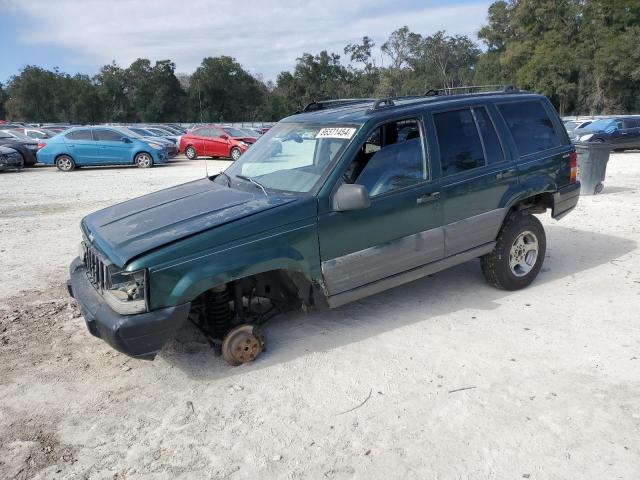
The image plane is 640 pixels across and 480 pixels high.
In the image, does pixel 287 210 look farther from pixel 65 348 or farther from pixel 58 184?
pixel 58 184

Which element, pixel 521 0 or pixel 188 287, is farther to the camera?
pixel 521 0

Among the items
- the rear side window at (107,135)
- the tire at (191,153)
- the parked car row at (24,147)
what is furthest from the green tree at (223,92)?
the rear side window at (107,135)

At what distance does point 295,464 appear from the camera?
9.63 ft

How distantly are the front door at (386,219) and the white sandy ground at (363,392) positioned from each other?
0.59m

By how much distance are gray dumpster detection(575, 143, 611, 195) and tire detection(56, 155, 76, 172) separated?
1624 centimetres

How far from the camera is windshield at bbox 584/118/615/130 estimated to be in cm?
2067

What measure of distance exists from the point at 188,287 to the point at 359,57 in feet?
260

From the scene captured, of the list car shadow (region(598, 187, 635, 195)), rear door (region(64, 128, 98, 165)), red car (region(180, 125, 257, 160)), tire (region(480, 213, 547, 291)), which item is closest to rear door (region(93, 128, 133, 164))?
rear door (region(64, 128, 98, 165))

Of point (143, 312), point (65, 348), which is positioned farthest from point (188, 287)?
point (65, 348)

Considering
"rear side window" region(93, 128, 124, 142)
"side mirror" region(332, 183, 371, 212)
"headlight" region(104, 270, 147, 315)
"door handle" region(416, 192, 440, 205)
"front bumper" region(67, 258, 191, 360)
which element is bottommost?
"front bumper" region(67, 258, 191, 360)

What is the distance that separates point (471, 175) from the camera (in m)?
4.82

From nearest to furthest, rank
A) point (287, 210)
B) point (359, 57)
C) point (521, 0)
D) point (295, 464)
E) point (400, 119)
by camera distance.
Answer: point (295, 464), point (287, 210), point (400, 119), point (521, 0), point (359, 57)

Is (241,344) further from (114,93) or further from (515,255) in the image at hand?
(114,93)

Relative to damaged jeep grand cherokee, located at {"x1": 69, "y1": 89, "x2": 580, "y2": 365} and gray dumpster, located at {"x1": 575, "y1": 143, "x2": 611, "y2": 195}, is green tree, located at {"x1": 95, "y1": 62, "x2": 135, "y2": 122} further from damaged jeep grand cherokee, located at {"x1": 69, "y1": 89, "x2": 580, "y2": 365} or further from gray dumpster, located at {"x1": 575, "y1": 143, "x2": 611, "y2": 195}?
damaged jeep grand cherokee, located at {"x1": 69, "y1": 89, "x2": 580, "y2": 365}
